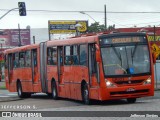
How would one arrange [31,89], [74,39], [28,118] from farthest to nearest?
1. [31,89]
2. [74,39]
3. [28,118]

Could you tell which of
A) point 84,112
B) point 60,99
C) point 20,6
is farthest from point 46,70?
point 20,6

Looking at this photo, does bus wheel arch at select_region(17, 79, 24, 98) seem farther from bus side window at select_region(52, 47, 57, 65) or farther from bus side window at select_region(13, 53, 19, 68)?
bus side window at select_region(52, 47, 57, 65)

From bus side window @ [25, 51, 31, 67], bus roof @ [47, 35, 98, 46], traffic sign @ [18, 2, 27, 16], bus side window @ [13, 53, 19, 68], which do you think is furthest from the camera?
traffic sign @ [18, 2, 27, 16]

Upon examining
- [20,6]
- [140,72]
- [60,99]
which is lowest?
[60,99]

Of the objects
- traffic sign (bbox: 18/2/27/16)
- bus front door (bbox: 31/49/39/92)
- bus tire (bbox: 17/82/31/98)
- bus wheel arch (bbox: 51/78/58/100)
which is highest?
traffic sign (bbox: 18/2/27/16)

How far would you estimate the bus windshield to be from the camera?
23406 mm

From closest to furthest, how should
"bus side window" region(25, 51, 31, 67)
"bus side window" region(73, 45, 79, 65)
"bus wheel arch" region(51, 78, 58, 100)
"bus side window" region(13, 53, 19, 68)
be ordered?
"bus side window" region(73, 45, 79, 65) < "bus wheel arch" region(51, 78, 58, 100) < "bus side window" region(25, 51, 31, 67) < "bus side window" region(13, 53, 19, 68)

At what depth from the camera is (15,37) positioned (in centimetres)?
11988

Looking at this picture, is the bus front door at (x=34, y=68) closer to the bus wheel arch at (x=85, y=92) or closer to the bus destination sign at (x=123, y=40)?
the bus wheel arch at (x=85, y=92)

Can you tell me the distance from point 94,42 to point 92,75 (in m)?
1.33

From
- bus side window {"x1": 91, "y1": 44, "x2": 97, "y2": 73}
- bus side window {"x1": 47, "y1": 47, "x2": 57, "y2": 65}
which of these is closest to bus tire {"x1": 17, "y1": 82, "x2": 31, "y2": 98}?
bus side window {"x1": 47, "y1": 47, "x2": 57, "y2": 65}

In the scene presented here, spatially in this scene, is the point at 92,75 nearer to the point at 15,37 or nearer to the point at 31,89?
the point at 31,89

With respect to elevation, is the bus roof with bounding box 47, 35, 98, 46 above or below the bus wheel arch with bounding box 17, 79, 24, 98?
above

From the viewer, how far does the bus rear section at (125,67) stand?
23.3 meters
